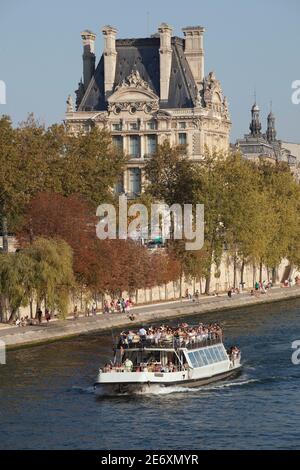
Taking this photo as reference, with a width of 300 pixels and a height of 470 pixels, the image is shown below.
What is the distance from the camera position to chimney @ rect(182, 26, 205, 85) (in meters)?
145

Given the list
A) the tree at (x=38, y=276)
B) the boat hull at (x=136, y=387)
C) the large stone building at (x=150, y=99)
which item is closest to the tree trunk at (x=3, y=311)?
the tree at (x=38, y=276)

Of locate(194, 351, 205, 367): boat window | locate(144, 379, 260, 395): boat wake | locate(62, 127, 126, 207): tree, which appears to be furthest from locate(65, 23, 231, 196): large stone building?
locate(144, 379, 260, 395): boat wake

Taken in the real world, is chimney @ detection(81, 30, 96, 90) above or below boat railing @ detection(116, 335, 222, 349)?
above

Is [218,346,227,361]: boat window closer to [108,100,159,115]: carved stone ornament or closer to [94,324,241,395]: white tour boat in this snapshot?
[94,324,241,395]: white tour boat

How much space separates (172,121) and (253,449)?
314 ft

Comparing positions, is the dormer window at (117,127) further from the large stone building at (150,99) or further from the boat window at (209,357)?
the boat window at (209,357)

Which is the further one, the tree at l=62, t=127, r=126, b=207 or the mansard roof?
the mansard roof

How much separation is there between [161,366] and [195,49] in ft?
290

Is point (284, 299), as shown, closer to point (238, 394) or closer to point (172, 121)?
point (172, 121)

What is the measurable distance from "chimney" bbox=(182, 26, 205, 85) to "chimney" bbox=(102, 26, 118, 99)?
783cm

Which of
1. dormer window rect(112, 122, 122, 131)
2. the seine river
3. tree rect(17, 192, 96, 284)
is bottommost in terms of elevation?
the seine river

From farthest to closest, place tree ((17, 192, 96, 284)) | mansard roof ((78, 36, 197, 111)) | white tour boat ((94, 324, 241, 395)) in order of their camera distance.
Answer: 1. mansard roof ((78, 36, 197, 111))
2. tree ((17, 192, 96, 284))
3. white tour boat ((94, 324, 241, 395))

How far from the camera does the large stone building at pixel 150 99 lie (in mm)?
141375

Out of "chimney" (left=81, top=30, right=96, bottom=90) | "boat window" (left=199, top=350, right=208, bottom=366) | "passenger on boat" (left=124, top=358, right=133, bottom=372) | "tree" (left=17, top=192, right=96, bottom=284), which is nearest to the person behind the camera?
"passenger on boat" (left=124, top=358, right=133, bottom=372)
